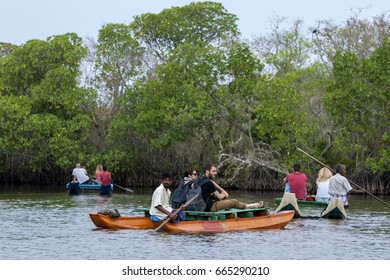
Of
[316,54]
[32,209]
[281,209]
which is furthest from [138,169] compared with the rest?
[281,209]

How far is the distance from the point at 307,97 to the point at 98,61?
10.7 metres

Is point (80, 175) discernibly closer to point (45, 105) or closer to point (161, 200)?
point (45, 105)

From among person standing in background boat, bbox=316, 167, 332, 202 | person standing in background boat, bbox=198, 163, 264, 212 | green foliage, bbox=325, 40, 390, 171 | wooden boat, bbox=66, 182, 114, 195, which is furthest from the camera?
green foliage, bbox=325, 40, 390, 171

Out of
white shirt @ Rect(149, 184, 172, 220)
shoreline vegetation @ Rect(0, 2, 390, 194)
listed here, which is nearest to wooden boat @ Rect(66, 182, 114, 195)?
shoreline vegetation @ Rect(0, 2, 390, 194)

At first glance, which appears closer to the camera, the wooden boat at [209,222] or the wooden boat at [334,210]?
the wooden boat at [209,222]

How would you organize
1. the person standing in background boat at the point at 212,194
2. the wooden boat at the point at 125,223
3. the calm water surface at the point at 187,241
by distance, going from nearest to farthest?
the calm water surface at the point at 187,241 < the person standing in background boat at the point at 212,194 < the wooden boat at the point at 125,223

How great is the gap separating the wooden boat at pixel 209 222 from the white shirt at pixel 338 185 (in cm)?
285

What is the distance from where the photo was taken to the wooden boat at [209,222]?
21453mm

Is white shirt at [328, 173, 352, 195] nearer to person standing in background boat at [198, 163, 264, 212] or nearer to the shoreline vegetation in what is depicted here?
person standing in background boat at [198, 163, 264, 212]

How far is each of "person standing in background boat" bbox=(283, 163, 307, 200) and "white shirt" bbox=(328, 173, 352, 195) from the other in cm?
100

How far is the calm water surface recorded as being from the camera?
60.9 feet

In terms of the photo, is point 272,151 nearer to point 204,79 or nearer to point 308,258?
point 204,79

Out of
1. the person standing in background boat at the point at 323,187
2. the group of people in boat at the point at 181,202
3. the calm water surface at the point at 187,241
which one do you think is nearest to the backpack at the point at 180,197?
the group of people in boat at the point at 181,202

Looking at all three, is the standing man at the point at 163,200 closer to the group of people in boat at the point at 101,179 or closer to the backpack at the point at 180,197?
the backpack at the point at 180,197
